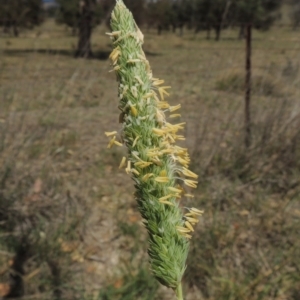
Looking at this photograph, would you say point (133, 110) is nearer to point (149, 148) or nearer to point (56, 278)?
point (149, 148)

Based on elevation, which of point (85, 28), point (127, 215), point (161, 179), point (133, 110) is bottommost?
point (85, 28)

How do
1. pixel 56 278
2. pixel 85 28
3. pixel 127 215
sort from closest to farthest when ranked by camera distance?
pixel 56 278 < pixel 127 215 < pixel 85 28

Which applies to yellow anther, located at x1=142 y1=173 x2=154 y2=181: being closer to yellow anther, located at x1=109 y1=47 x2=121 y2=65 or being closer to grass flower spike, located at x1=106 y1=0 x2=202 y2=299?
grass flower spike, located at x1=106 y1=0 x2=202 y2=299

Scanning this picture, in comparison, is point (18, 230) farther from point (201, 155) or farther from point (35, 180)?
point (201, 155)

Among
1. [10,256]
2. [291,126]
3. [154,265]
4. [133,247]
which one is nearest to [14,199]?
[10,256]

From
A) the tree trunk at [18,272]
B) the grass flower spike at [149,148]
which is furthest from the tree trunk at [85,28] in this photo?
the grass flower spike at [149,148]

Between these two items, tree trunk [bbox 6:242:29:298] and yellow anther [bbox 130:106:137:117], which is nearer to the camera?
yellow anther [bbox 130:106:137:117]

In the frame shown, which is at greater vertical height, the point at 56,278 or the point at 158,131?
the point at 158,131

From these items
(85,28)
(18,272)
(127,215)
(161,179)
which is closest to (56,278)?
(18,272)

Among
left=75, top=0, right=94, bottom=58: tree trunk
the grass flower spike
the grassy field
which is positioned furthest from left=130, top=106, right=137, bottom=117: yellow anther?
left=75, top=0, right=94, bottom=58: tree trunk

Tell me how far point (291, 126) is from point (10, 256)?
121 inches

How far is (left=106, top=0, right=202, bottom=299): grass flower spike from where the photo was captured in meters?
0.86

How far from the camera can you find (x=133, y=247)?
165 inches

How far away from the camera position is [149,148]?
868 mm
